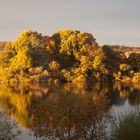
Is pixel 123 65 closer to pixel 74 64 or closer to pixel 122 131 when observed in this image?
pixel 74 64

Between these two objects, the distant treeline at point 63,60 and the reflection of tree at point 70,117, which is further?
the distant treeline at point 63,60

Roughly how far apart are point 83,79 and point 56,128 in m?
61.5

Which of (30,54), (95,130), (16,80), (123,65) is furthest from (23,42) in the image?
(95,130)

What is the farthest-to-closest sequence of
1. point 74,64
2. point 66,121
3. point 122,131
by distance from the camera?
point 74,64 → point 66,121 → point 122,131

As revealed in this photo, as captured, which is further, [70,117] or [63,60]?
[63,60]

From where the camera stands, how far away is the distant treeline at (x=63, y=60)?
77812mm

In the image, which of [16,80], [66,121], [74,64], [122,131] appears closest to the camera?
[122,131]

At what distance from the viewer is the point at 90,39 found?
3381 inches

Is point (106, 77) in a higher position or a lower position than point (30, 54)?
lower

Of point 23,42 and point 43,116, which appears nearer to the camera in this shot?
point 43,116

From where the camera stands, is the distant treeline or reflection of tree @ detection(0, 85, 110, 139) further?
the distant treeline

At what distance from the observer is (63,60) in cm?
8475

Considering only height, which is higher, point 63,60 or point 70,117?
point 70,117

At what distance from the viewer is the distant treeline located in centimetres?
7781
